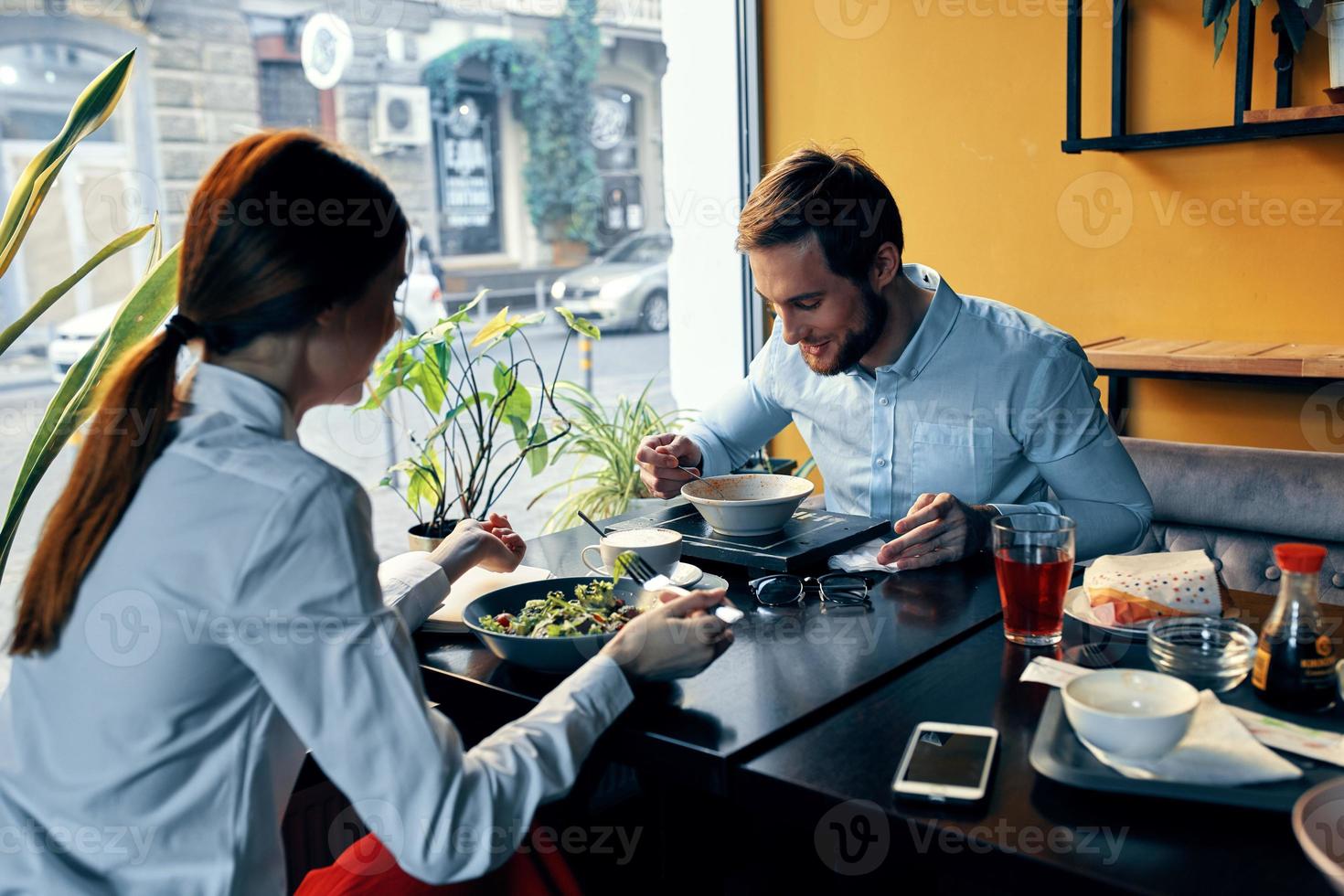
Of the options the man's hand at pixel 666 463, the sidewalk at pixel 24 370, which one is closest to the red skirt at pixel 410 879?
the man's hand at pixel 666 463

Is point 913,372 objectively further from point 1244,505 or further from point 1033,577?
point 1033,577

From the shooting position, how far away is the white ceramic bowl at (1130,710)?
0.99m

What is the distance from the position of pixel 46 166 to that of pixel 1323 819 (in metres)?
2.02

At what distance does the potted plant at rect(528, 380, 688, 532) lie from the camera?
11.3 ft

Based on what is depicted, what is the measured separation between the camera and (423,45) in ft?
16.1

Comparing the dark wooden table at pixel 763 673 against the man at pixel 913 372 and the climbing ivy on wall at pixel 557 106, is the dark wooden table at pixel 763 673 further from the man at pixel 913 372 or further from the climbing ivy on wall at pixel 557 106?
the climbing ivy on wall at pixel 557 106

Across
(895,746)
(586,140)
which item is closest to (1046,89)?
(895,746)

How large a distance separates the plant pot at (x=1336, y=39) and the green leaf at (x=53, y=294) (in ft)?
7.85

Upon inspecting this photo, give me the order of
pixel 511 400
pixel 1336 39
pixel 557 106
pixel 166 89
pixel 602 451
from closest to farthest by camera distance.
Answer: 1. pixel 1336 39
2. pixel 511 400
3. pixel 602 451
4. pixel 166 89
5. pixel 557 106

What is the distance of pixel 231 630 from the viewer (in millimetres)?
999

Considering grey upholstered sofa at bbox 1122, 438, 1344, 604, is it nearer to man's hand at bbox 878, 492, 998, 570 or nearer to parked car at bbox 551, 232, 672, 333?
man's hand at bbox 878, 492, 998, 570

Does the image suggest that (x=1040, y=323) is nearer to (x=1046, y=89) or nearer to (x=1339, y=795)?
(x=1046, y=89)

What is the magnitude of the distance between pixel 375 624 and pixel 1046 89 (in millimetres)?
2641

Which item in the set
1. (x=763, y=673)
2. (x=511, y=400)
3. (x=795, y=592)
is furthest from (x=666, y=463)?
(x=763, y=673)
